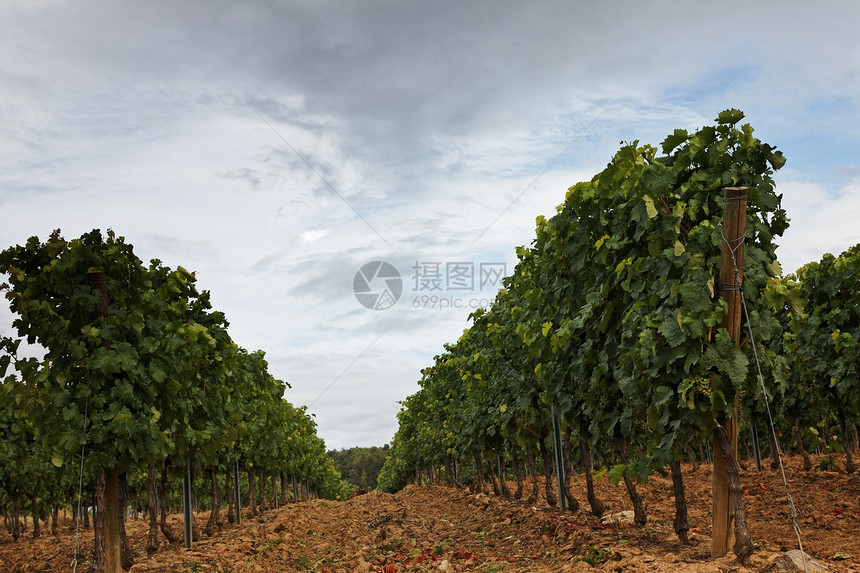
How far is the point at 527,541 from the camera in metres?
12.6

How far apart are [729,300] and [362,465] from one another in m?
143

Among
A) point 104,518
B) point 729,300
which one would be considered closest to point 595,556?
point 729,300

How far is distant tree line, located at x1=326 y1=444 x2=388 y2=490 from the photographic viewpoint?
135 meters

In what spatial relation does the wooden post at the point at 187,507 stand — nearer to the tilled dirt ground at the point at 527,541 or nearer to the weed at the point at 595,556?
the tilled dirt ground at the point at 527,541

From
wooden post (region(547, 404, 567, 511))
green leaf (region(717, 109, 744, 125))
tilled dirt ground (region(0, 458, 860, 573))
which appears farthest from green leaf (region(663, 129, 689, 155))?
wooden post (region(547, 404, 567, 511))

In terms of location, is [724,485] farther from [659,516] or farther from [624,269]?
[659,516]

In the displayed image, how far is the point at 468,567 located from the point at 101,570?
5234 millimetres

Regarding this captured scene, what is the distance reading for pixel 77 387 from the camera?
9.16m

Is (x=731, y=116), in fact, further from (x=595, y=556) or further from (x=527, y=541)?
(x=527, y=541)

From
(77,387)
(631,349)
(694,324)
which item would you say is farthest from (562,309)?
(77,387)

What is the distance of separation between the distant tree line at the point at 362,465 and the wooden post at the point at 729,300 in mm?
123679

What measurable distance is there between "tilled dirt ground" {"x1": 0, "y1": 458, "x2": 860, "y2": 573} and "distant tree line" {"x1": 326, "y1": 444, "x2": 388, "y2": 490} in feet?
367

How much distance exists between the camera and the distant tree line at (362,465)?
442 ft

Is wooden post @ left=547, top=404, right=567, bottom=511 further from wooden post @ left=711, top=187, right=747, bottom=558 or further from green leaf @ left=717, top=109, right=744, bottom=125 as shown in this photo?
green leaf @ left=717, top=109, right=744, bottom=125
